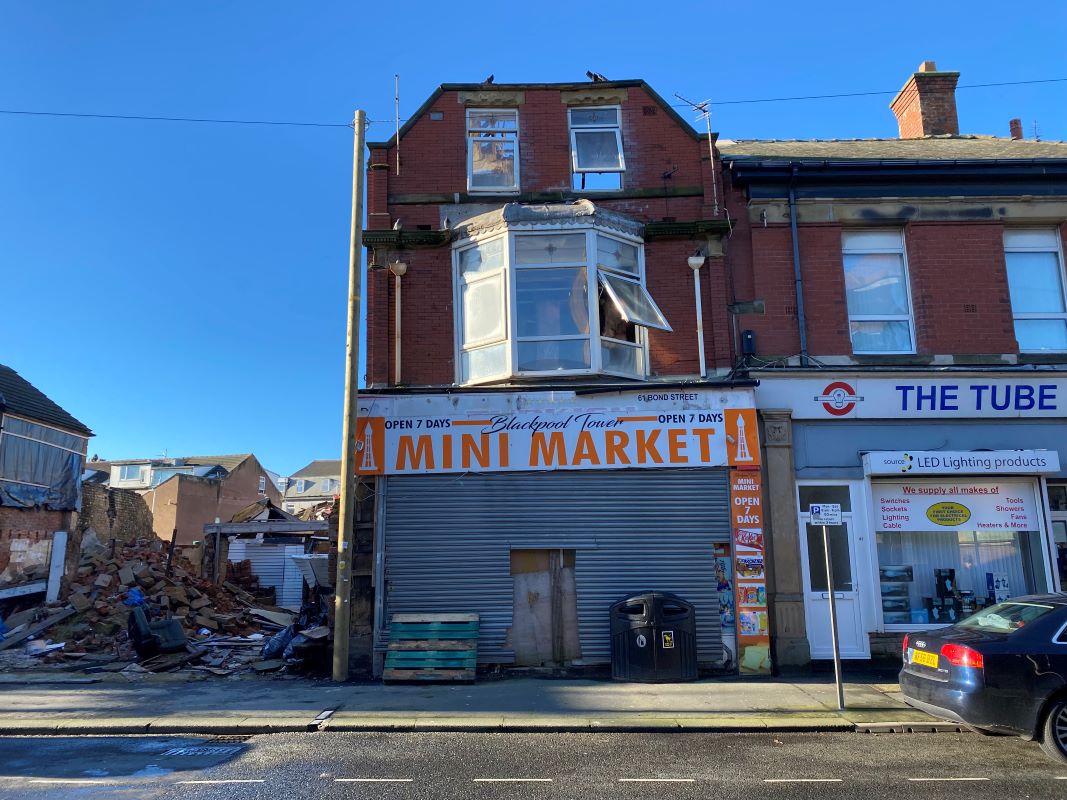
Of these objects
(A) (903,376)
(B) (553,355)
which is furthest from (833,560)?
(B) (553,355)

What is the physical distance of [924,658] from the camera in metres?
7.48

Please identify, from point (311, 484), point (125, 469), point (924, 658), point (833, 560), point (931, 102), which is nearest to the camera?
point (924, 658)

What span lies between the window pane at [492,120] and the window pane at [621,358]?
4.35 metres

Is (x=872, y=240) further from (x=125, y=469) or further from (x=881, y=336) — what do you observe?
(x=125, y=469)

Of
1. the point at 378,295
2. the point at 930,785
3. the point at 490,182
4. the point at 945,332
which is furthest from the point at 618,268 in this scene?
the point at 930,785

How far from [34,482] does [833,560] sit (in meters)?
17.5

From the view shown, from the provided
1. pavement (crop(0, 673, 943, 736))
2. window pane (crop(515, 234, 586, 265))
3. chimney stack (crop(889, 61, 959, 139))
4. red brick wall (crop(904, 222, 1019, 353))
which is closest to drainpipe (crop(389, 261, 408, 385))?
window pane (crop(515, 234, 586, 265))

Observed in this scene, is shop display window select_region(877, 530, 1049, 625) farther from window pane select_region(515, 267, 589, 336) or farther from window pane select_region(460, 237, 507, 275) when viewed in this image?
window pane select_region(460, 237, 507, 275)

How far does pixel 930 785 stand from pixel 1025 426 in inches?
302

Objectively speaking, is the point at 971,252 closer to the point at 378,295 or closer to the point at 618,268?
the point at 618,268

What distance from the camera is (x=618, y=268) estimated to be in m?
12.1

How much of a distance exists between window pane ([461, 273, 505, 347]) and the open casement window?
2 centimetres

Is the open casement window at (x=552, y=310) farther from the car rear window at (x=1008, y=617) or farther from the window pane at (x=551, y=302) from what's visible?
the car rear window at (x=1008, y=617)

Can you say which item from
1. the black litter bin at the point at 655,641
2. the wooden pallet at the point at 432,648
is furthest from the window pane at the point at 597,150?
the wooden pallet at the point at 432,648
